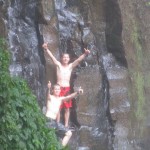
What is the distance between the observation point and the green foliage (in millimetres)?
4645

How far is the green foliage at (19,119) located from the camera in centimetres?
464

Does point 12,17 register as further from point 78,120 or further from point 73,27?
point 78,120

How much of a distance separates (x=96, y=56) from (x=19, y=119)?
262 inches

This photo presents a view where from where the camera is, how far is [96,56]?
37.2 ft

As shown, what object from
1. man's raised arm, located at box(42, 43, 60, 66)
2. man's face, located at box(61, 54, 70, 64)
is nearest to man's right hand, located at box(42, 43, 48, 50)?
man's raised arm, located at box(42, 43, 60, 66)

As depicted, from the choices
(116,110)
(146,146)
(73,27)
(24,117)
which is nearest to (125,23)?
(73,27)

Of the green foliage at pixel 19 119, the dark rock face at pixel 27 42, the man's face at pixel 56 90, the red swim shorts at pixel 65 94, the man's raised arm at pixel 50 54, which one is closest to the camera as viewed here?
the green foliage at pixel 19 119

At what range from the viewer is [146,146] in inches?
463

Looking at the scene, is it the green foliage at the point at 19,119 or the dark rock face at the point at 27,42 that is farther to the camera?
the dark rock face at the point at 27,42

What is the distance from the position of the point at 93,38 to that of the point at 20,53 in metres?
2.15

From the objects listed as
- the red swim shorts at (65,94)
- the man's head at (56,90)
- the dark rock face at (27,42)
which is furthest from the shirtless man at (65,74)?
the man's head at (56,90)

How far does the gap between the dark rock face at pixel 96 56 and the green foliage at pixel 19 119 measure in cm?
443

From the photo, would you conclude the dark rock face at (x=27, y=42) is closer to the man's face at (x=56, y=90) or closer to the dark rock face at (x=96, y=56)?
the dark rock face at (x=96, y=56)

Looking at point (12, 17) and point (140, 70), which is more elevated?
point (12, 17)
